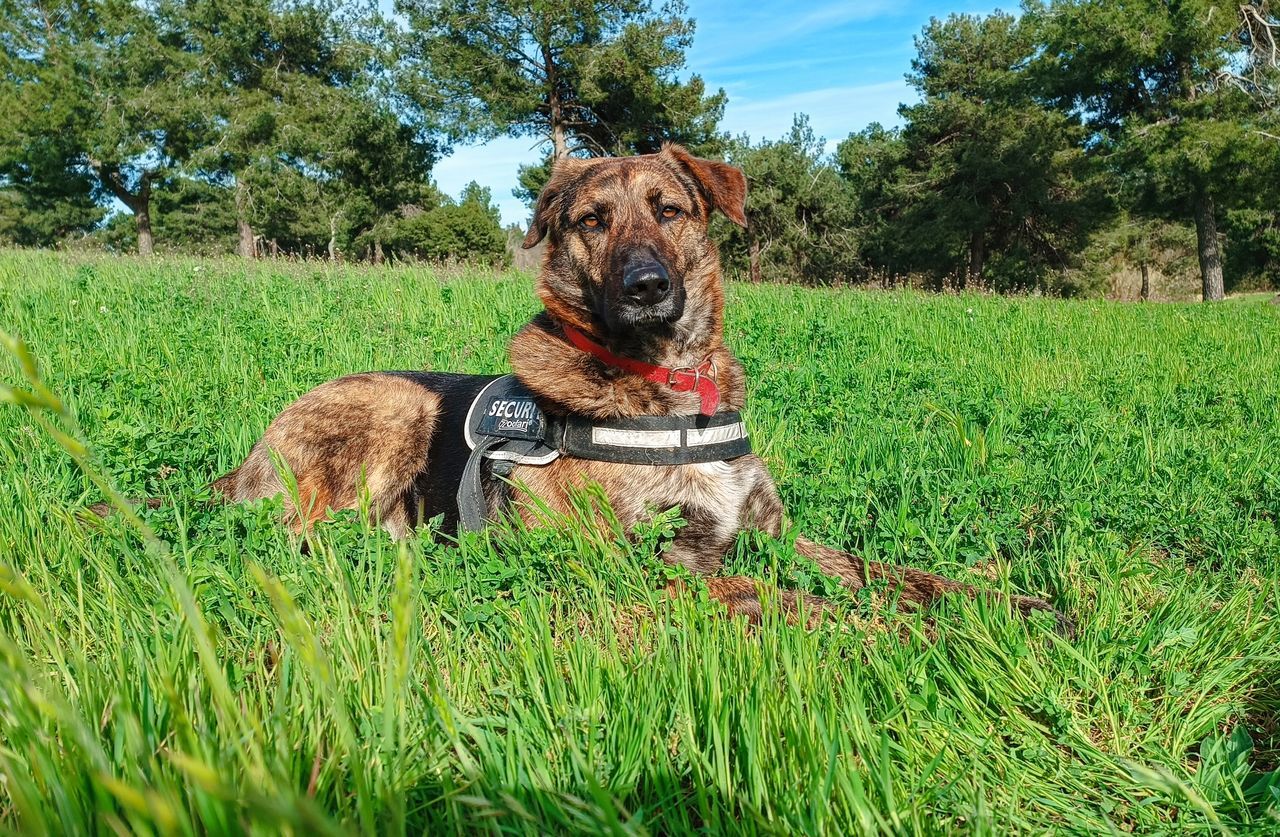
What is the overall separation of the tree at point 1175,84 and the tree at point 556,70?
15571 millimetres

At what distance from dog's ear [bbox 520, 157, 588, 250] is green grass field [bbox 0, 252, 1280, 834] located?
71.2 inches

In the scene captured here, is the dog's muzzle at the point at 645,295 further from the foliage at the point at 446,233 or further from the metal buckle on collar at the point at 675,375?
the foliage at the point at 446,233

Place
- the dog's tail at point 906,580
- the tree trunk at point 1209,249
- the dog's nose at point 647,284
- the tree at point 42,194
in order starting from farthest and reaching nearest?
the tree at point 42,194
the tree trunk at point 1209,249
the dog's nose at point 647,284
the dog's tail at point 906,580

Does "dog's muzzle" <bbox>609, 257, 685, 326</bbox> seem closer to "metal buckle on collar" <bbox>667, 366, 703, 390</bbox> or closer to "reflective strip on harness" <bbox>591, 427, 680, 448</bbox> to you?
"metal buckle on collar" <bbox>667, 366, 703, 390</bbox>

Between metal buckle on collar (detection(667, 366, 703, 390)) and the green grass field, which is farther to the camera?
metal buckle on collar (detection(667, 366, 703, 390))

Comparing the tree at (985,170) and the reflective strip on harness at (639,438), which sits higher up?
the tree at (985,170)

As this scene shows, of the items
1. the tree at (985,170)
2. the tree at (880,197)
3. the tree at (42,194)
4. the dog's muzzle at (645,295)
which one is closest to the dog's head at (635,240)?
the dog's muzzle at (645,295)

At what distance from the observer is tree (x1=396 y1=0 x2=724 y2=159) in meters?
32.0

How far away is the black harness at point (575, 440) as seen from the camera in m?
3.30

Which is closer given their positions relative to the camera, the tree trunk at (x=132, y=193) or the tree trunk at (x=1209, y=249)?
the tree trunk at (x=1209, y=249)

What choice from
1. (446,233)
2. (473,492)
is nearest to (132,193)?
(446,233)

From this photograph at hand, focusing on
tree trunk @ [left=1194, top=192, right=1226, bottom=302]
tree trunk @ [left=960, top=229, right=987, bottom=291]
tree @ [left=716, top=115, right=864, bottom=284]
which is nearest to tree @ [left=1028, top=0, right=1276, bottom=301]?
tree trunk @ [left=1194, top=192, right=1226, bottom=302]

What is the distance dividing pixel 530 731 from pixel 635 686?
29 centimetres

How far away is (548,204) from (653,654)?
2.87 m
